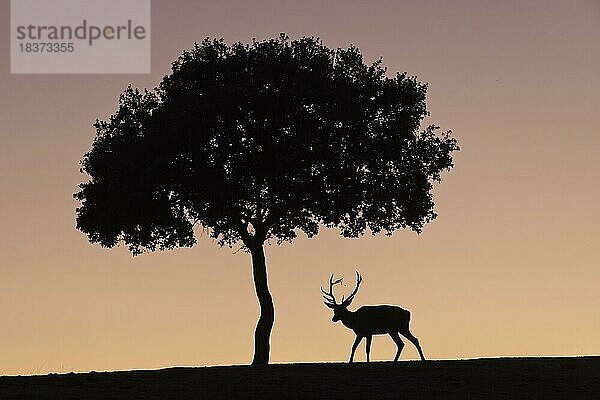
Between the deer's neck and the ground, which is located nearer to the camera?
the ground

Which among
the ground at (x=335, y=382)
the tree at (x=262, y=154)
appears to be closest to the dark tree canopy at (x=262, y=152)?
the tree at (x=262, y=154)

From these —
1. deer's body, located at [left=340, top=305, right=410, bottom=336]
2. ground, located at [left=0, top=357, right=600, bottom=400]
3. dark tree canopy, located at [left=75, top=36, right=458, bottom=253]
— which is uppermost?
dark tree canopy, located at [left=75, top=36, right=458, bottom=253]

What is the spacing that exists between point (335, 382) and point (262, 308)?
15.7 m

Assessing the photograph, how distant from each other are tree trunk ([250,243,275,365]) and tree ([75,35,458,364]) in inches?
2.1

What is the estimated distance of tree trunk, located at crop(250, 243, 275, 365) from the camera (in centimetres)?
5241

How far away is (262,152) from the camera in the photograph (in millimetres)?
51938

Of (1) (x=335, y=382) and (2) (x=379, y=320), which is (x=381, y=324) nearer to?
(2) (x=379, y=320)

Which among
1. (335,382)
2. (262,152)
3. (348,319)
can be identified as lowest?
(335,382)

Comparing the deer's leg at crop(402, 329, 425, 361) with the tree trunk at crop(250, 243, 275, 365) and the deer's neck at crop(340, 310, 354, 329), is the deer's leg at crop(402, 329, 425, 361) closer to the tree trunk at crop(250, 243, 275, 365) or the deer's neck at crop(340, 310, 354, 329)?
the deer's neck at crop(340, 310, 354, 329)

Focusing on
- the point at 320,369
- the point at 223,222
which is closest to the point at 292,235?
the point at 223,222

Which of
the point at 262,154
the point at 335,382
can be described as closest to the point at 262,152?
the point at 262,154

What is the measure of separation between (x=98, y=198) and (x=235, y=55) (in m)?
9.02

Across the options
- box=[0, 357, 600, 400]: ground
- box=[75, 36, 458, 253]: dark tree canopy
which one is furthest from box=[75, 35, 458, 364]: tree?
box=[0, 357, 600, 400]: ground

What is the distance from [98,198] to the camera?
177 ft
